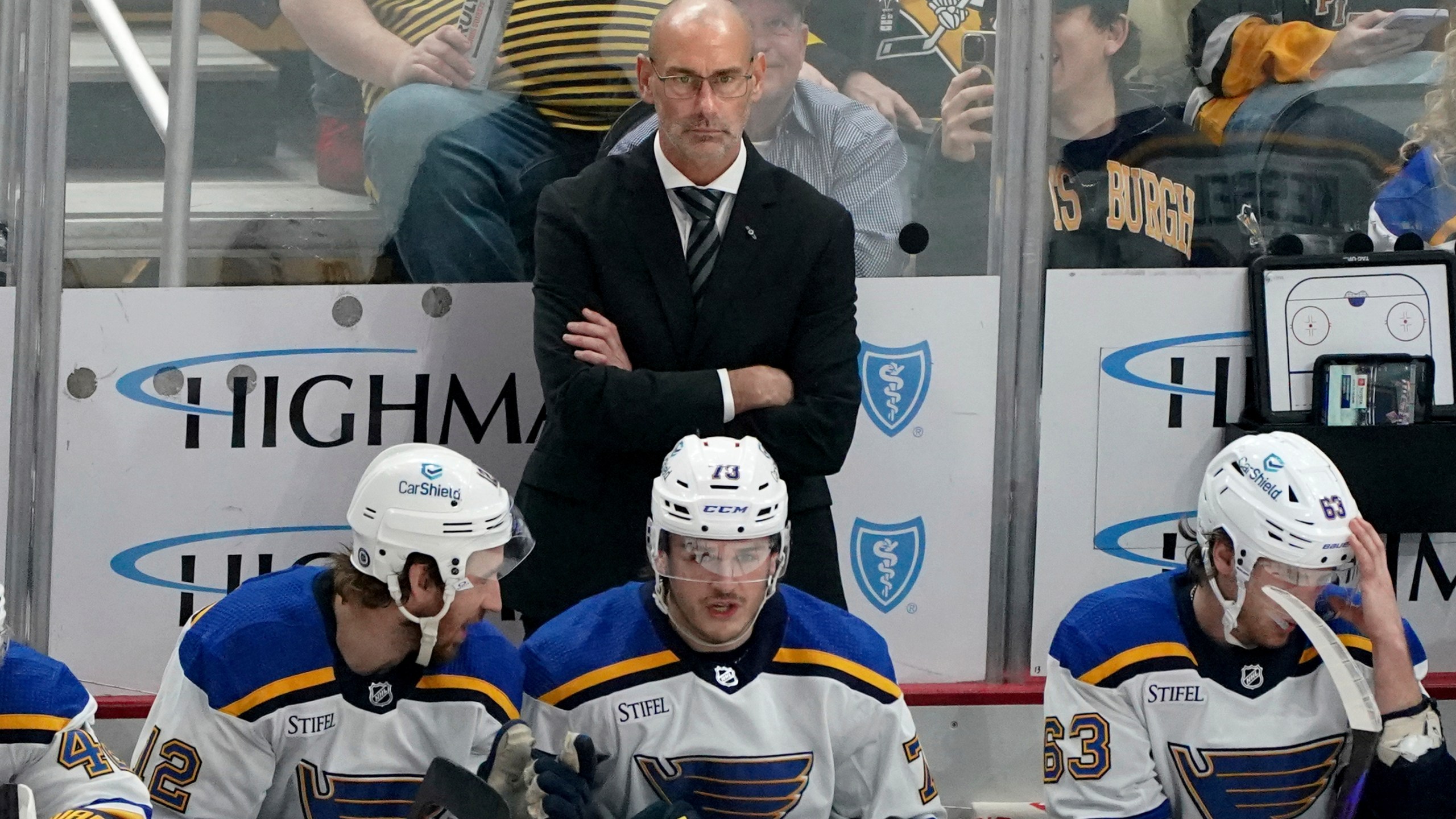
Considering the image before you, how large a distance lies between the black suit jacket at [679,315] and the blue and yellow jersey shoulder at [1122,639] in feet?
2.13

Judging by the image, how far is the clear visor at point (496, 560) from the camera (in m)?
2.61

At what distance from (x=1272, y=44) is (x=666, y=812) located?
2595mm

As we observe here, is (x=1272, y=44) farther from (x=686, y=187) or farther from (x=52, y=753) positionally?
(x=52, y=753)

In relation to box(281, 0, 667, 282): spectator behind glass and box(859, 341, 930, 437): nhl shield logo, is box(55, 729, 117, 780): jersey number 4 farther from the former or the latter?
box(859, 341, 930, 437): nhl shield logo

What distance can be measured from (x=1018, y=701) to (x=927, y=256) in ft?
3.42

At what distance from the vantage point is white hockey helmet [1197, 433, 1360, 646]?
272cm

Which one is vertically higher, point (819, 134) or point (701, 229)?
point (819, 134)

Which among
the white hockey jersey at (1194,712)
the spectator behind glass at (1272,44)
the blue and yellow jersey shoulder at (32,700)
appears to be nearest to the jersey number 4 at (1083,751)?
the white hockey jersey at (1194,712)

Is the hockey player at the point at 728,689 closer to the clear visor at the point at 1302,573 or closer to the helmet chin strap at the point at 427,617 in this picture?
the helmet chin strap at the point at 427,617

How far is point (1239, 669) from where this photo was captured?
285cm

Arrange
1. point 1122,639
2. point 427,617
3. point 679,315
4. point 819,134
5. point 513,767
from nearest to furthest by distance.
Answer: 1. point 513,767
2. point 427,617
3. point 1122,639
4. point 679,315
5. point 819,134

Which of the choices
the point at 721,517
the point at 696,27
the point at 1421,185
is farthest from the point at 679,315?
the point at 1421,185

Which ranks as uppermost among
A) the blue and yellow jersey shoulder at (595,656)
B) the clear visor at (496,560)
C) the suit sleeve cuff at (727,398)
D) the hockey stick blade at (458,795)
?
the suit sleeve cuff at (727,398)

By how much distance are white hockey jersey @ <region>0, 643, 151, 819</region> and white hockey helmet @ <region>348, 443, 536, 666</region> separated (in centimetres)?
44
